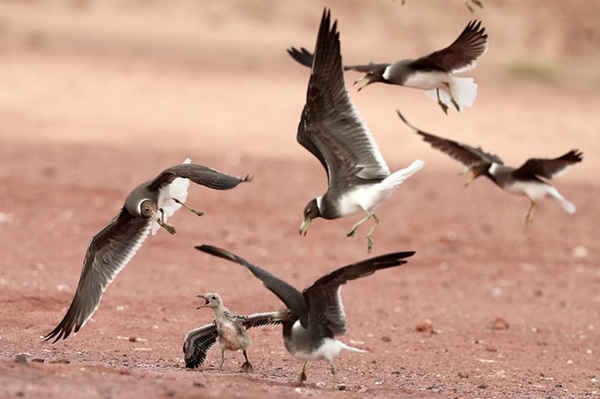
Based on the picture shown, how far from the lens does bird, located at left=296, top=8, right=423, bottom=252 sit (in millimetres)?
7461

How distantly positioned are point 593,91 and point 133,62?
302 inches

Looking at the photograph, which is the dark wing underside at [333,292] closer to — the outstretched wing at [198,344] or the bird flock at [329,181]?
the bird flock at [329,181]

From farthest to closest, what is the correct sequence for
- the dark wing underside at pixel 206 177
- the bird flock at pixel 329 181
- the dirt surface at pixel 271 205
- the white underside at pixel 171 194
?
the dirt surface at pixel 271 205
the white underside at pixel 171 194
the dark wing underside at pixel 206 177
the bird flock at pixel 329 181

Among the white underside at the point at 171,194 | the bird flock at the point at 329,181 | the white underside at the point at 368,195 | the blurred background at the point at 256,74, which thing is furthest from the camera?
the blurred background at the point at 256,74

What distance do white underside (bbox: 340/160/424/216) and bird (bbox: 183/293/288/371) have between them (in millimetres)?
767

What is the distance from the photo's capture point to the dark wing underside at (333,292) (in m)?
6.70

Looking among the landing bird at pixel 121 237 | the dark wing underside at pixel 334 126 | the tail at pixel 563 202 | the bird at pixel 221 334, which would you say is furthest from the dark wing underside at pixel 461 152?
the bird at pixel 221 334

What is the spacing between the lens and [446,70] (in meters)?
7.89

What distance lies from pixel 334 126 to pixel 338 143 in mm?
108

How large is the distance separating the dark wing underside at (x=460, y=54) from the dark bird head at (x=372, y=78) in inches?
8.7

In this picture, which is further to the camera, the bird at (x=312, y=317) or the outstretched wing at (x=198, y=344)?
the outstretched wing at (x=198, y=344)

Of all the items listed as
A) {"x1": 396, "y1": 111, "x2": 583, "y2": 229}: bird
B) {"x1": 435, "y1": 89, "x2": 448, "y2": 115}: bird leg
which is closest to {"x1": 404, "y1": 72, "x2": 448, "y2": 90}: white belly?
{"x1": 435, "y1": 89, "x2": 448, "y2": 115}: bird leg

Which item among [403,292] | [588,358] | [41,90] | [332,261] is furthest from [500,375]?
[41,90]

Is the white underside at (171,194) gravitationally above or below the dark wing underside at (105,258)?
above
